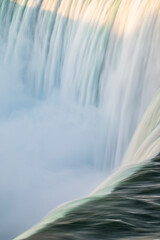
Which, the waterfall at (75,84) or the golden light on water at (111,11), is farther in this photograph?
the golden light on water at (111,11)

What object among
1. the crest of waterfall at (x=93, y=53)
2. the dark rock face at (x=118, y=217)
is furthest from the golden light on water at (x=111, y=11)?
the dark rock face at (x=118, y=217)

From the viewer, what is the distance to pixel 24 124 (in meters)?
9.39

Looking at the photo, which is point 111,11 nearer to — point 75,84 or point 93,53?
point 93,53

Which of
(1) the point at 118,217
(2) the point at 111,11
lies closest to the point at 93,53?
(2) the point at 111,11

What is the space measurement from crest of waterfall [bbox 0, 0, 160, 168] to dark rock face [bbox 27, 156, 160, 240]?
3630 mm

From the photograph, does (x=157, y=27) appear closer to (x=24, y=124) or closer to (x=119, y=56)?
(x=119, y=56)

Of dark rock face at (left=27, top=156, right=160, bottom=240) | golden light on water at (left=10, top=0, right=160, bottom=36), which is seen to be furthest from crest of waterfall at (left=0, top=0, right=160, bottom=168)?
dark rock face at (left=27, top=156, right=160, bottom=240)

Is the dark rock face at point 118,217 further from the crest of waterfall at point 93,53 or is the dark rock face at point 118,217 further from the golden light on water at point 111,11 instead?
the golden light on water at point 111,11

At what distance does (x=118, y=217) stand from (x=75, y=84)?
5.99 m

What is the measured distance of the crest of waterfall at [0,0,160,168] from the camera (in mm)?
6977

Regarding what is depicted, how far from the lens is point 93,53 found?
8227 mm

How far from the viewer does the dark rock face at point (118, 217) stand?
2637 millimetres

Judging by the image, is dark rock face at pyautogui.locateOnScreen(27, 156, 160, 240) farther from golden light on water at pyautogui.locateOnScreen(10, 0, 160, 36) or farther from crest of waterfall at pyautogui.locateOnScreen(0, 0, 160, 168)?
golden light on water at pyautogui.locateOnScreen(10, 0, 160, 36)

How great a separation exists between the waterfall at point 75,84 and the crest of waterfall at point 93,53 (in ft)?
0.04
